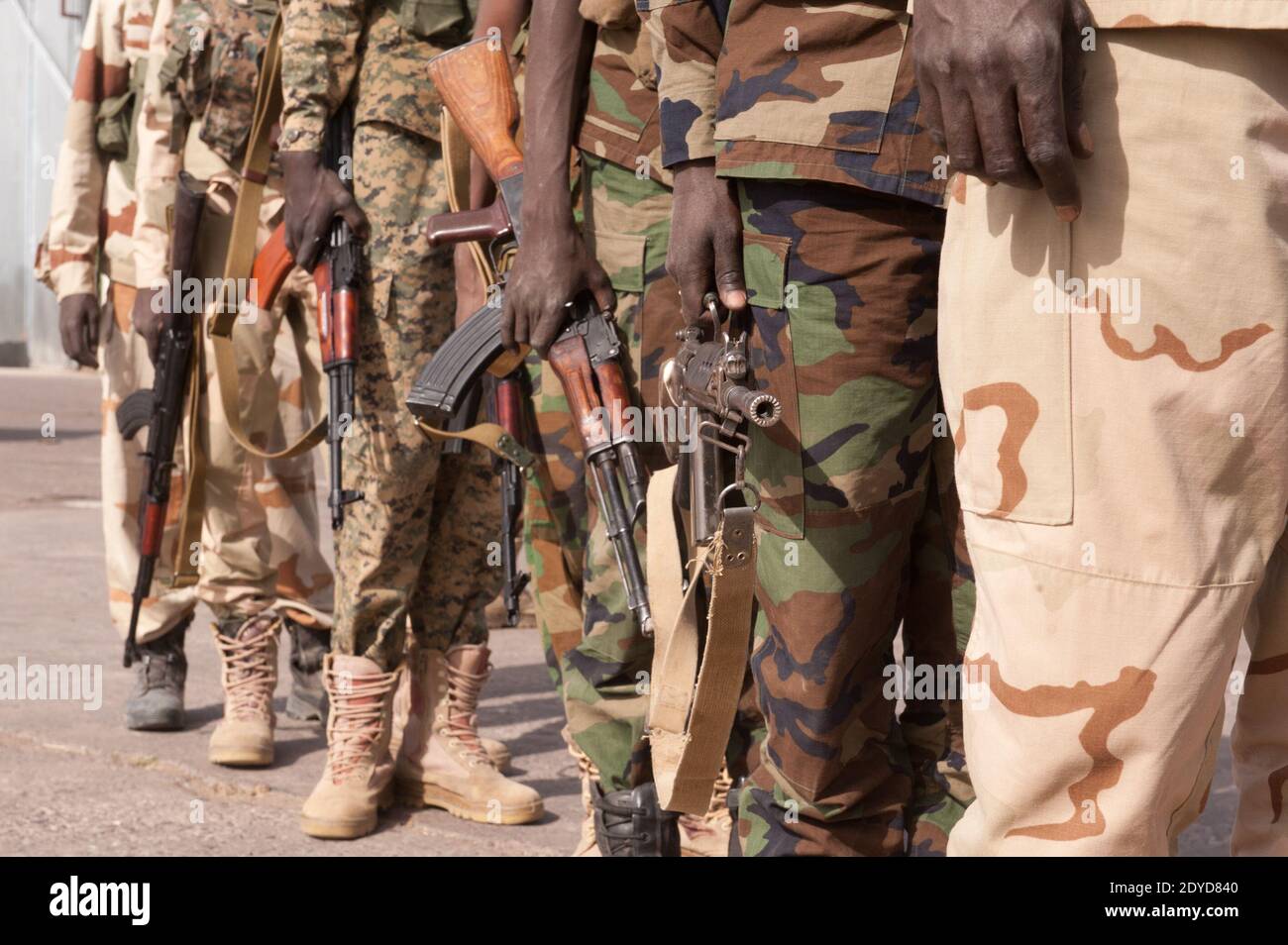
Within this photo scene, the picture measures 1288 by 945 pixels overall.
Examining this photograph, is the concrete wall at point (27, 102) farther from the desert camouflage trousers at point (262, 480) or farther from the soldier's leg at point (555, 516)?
the soldier's leg at point (555, 516)

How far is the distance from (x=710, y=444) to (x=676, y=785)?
0.48 metres

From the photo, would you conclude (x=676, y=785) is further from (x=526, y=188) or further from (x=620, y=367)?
(x=526, y=188)

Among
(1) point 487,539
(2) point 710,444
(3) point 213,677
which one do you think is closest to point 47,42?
(3) point 213,677

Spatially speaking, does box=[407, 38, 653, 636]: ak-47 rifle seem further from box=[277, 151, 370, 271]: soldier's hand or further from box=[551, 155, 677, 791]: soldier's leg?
box=[277, 151, 370, 271]: soldier's hand

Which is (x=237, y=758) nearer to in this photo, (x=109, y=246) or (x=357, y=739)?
(x=357, y=739)

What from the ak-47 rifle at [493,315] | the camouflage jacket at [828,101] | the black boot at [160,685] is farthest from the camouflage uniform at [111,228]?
the camouflage jacket at [828,101]

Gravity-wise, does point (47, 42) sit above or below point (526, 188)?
above

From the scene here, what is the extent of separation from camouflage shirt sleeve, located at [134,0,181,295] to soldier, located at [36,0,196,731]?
0.87 ft

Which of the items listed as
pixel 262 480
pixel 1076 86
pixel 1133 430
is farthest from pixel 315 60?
pixel 1133 430

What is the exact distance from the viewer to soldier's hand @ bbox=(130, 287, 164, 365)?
171 inches

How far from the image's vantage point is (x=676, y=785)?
7.36 ft

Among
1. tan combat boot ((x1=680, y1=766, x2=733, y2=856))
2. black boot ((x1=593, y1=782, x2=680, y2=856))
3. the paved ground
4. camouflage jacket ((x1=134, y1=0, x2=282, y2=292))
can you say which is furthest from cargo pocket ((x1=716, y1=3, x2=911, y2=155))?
camouflage jacket ((x1=134, y1=0, x2=282, y2=292))

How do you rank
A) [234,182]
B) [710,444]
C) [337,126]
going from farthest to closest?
[234,182] → [337,126] → [710,444]

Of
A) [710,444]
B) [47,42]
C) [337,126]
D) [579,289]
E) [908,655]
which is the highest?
[47,42]
